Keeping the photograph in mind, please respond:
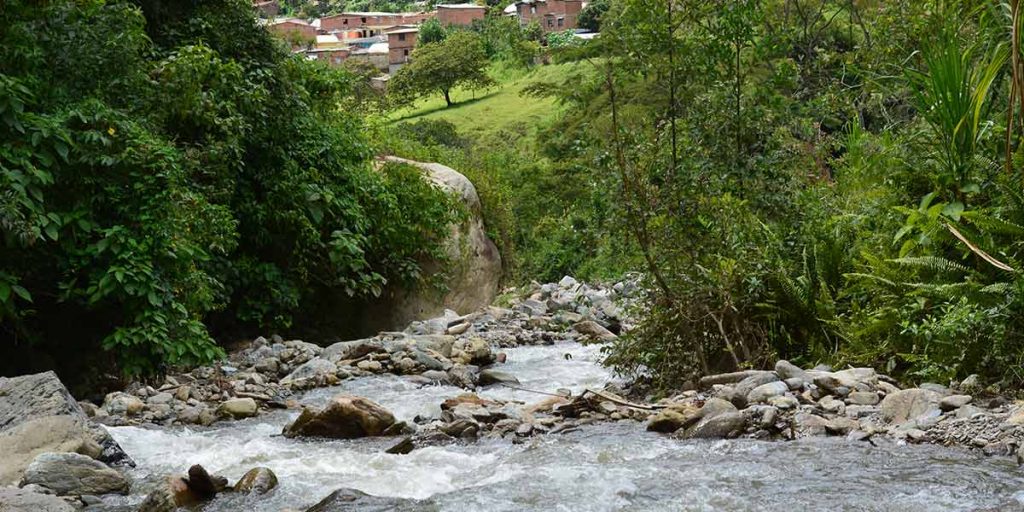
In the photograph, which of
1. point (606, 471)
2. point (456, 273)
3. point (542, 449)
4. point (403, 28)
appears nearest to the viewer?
point (606, 471)

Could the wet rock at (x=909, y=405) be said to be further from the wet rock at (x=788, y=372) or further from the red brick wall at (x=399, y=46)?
the red brick wall at (x=399, y=46)

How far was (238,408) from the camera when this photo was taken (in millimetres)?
8055

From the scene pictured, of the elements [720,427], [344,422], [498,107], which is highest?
[720,427]

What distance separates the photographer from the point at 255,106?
37.8 feet

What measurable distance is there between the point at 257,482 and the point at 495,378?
411cm

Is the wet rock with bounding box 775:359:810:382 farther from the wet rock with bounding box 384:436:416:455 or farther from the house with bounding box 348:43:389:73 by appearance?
the house with bounding box 348:43:389:73

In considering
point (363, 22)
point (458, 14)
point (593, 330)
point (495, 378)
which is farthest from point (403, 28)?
point (495, 378)

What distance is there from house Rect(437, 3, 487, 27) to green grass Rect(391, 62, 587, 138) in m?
17.1

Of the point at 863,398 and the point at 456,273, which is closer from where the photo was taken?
the point at 863,398

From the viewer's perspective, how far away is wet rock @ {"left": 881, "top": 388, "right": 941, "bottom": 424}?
5797mm

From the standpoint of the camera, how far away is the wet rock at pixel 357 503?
5020 millimetres

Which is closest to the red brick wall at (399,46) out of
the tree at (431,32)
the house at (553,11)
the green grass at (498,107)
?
the tree at (431,32)

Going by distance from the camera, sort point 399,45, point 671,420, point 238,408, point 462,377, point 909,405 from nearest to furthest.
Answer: point 909,405 → point 671,420 → point 238,408 → point 462,377 → point 399,45

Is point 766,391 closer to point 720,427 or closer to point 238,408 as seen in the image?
point 720,427
